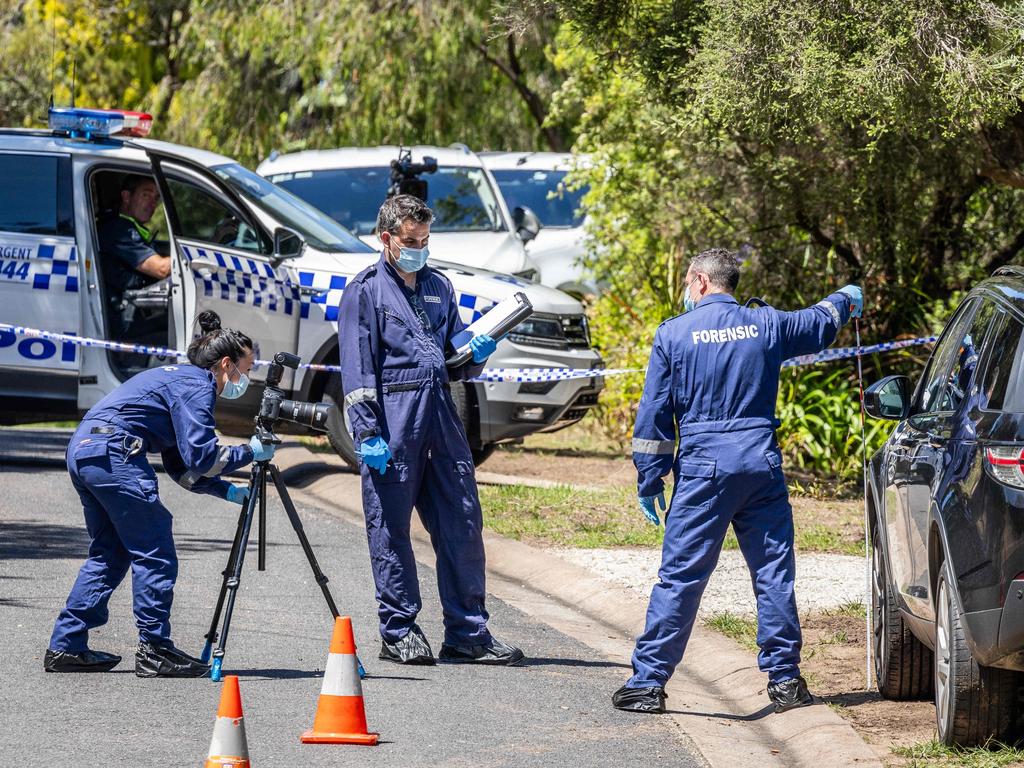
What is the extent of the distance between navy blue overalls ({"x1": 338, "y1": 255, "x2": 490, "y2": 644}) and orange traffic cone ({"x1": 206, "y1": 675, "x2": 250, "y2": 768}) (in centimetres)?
221

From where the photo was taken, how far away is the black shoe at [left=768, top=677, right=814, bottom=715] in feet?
20.0

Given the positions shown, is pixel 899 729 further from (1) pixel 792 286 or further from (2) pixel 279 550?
(1) pixel 792 286

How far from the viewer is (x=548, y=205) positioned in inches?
672

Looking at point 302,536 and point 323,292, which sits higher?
point 323,292

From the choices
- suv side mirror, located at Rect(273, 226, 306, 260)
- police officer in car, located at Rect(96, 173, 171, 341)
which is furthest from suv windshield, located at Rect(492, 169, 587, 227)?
suv side mirror, located at Rect(273, 226, 306, 260)

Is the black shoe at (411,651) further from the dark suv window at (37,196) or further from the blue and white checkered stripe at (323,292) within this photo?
the dark suv window at (37,196)

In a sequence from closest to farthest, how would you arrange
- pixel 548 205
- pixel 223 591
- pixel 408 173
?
1. pixel 223 591
2. pixel 408 173
3. pixel 548 205

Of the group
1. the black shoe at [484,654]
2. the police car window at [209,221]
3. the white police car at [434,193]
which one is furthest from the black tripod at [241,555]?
the white police car at [434,193]

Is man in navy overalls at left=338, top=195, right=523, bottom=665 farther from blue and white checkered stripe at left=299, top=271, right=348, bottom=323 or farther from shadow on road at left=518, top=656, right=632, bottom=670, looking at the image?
blue and white checkered stripe at left=299, top=271, right=348, bottom=323

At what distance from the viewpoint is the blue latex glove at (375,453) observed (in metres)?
6.64

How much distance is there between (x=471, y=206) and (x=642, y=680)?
878cm

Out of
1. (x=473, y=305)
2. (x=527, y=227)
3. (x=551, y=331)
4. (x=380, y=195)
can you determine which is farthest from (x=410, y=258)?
(x=380, y=195)

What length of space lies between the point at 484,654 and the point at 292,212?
18.1 ft

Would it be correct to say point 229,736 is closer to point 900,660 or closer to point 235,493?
point 235,493
